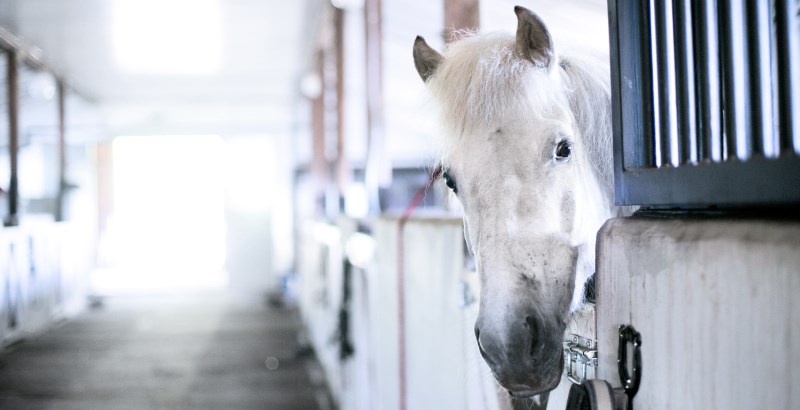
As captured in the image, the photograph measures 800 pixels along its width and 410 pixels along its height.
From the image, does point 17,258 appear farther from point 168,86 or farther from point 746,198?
point 746,198

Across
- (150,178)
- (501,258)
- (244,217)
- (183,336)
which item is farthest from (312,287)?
(150,178)

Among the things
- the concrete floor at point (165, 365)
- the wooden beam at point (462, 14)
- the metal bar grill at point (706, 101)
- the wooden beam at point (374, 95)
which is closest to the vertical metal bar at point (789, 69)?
the metal bar grill at point (706, 101)

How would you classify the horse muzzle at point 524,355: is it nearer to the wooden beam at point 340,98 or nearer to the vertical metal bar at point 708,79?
the vertical metal bar at point 708,79

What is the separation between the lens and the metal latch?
106 centimetres

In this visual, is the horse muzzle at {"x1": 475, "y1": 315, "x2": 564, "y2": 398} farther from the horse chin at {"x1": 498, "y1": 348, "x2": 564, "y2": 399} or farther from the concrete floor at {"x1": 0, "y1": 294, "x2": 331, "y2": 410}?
the concrete floor at {"x1": 0, "y1": 294, "x2": 331, "y2": 410}

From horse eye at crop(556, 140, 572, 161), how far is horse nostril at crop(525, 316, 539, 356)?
32 centimetres

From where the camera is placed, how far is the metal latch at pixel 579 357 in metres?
1.06

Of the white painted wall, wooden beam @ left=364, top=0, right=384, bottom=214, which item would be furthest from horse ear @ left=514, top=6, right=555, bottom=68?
wooden beam @ left=364, top=0, right=384, bottom=214

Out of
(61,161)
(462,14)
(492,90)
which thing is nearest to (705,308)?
(492,90)

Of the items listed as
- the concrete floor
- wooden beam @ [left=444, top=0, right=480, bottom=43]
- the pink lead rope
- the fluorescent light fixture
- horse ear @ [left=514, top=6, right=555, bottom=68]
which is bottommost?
the concrete floor

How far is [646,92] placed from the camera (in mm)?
1001

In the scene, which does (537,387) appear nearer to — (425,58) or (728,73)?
(728,73)

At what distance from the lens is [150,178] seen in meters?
16.7

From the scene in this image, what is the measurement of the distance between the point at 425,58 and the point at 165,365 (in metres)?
4.51
